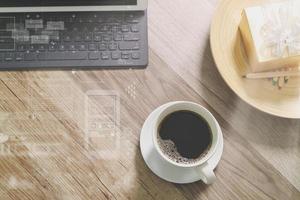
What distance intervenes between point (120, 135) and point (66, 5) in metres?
0.24

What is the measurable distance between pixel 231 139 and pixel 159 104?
13 cm

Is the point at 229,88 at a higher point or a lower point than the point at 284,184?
higher

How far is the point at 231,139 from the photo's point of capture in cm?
85

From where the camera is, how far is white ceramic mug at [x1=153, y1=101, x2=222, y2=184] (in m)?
0.75

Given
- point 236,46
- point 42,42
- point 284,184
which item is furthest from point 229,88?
point 42,42

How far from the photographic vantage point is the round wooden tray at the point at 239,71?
0.82m

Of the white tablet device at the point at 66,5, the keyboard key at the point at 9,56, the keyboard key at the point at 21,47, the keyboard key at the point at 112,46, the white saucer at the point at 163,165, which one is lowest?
the white saucer at the point at 163,165

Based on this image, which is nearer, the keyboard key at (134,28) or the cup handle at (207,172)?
the cup handle at (207,172)

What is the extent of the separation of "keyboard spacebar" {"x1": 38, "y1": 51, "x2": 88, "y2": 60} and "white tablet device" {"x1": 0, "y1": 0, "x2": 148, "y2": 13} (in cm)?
7

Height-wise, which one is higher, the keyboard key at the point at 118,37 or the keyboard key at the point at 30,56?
the keyboard key at the point at 118,37

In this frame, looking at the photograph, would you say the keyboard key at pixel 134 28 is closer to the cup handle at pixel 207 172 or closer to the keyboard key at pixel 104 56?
the keyboard key at pixel 104 56

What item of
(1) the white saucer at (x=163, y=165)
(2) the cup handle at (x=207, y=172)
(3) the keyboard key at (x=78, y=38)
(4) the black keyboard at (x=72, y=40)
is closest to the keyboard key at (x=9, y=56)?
(4) the black keyboard at (x=72, y=40)

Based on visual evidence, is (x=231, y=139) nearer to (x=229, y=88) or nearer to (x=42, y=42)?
(x=229, y=88)

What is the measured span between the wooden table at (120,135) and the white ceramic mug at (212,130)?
63 millimetres
